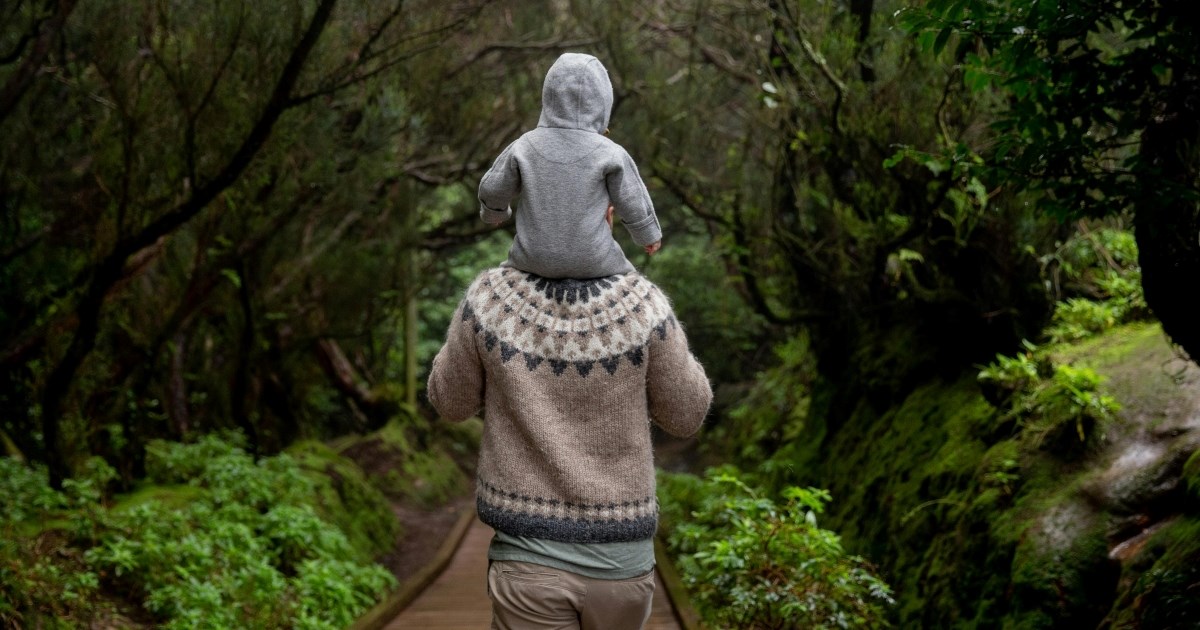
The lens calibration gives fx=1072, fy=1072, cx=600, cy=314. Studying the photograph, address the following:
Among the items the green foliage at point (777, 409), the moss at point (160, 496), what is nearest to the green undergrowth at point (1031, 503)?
the green foliage at point (777, 409)

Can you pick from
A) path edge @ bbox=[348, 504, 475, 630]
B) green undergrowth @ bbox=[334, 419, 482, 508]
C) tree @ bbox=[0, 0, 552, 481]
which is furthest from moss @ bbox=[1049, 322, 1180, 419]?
green undergrowth @ bbox=[334, 419, 482, 508]

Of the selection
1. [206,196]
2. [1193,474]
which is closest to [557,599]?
[1193,474]

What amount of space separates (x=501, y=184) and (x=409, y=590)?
Result: 5478mm

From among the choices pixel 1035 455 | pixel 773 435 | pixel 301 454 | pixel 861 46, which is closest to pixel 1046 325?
pixel 1035 455

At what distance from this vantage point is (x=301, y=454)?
10.7 metres

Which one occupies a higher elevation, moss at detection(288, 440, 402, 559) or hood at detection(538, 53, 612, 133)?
hood at detection(538, 53, 612, 133)

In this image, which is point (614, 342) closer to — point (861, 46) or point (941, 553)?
point (941, 553)

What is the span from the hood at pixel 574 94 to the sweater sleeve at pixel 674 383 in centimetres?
53

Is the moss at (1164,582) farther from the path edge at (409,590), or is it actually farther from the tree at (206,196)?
the path edge at (409,590)

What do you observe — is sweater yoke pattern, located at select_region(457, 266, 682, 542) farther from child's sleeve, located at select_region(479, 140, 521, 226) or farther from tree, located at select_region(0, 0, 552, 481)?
tree, located at select_region(0, 0, 552, 481)

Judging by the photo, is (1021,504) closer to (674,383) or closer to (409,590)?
(674,383)

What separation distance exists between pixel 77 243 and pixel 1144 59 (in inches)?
350

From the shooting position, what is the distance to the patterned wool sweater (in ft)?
8.36

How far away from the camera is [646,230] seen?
267 centimetres
